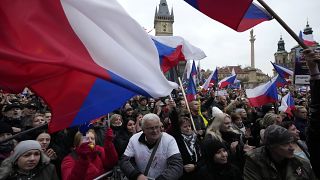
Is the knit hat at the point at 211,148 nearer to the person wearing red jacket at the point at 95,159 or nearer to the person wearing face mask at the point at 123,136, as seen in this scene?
the person wearing red jacket at the point at 95,159

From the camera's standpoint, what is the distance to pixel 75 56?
6.81ft

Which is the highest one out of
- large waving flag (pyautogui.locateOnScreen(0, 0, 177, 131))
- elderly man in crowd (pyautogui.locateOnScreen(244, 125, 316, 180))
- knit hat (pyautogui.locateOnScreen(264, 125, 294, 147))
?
large waving flag (pyautogui.locateOnScreen(0, 0, 177, 131))

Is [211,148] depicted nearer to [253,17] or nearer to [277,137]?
[277,137]

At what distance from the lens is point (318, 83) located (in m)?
2.20

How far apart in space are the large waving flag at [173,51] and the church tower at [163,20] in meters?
95.1

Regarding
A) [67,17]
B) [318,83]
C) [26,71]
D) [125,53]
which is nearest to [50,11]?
[67,17]

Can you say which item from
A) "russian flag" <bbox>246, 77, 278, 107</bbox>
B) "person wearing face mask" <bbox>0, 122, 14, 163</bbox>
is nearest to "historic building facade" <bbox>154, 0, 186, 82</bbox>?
"russian flag" <bbox>246, 77, 278, 107</bbox>

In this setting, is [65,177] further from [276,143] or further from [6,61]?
[276,143]

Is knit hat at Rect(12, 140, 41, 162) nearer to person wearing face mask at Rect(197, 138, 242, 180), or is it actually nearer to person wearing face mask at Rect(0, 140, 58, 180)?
person wearing face mask at Rect(0, 140, 58, 180)

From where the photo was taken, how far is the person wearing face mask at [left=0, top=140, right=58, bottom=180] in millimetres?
3055

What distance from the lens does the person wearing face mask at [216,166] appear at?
3657 millimetres

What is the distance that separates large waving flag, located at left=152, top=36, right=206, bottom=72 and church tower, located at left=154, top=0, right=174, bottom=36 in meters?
95.1

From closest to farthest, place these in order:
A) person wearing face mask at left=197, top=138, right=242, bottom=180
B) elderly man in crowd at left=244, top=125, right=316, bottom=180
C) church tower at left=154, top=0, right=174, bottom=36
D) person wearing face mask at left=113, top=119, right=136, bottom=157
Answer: elderly man in crowd at left=244, top=125, right=316, bottom=180 < person wearing face mask at left=197, top=138, right=242, bottom=180 < person wearing face mask at left=113, top=119, right=136, bottom=157 < church tower at left=154, top=0, right=174, bottom=36

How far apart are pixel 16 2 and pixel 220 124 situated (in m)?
3.20
